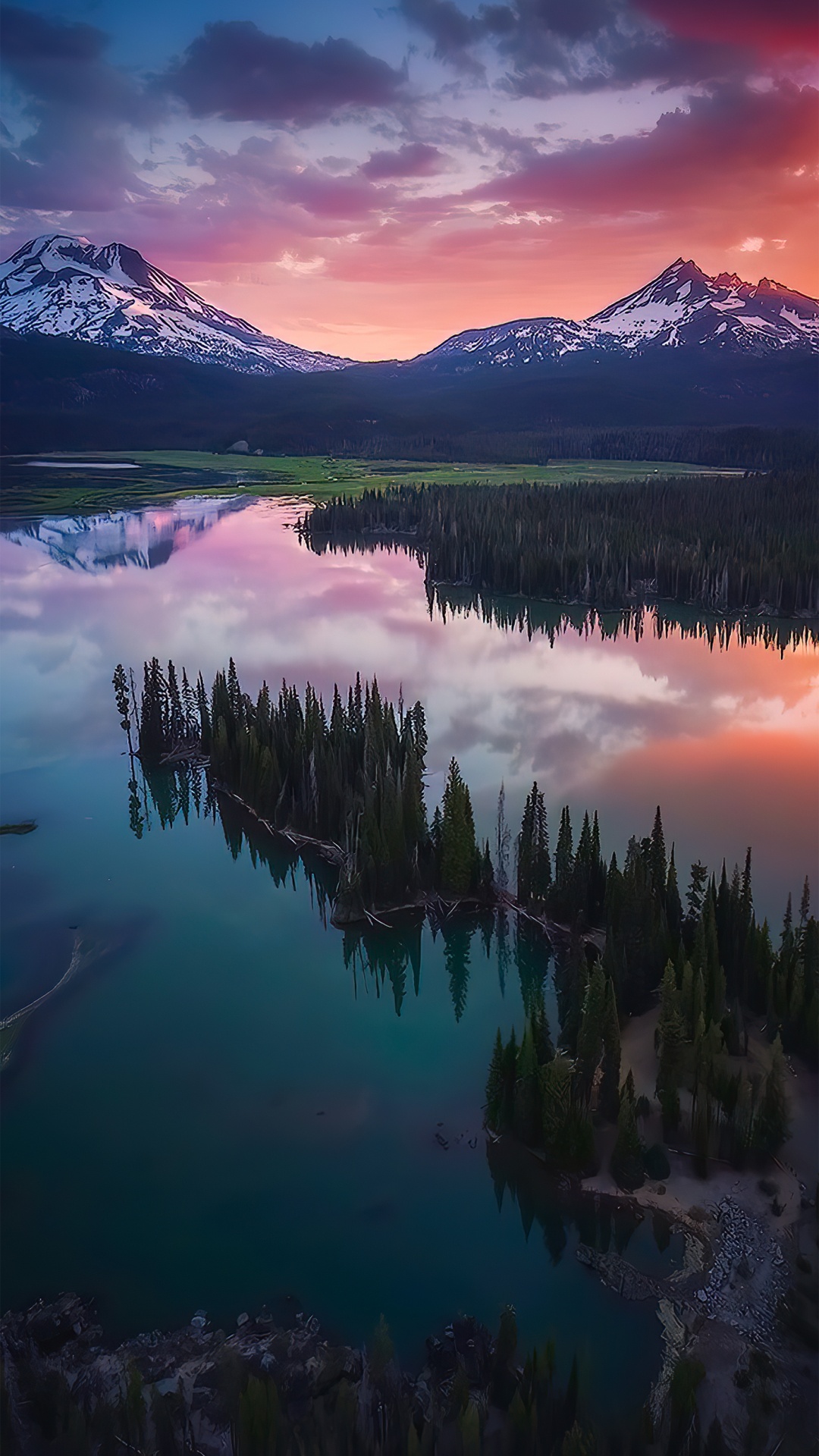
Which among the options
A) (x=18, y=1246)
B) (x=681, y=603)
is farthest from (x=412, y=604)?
(x=18, y=1246)

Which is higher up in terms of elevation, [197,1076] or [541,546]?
[541,546]

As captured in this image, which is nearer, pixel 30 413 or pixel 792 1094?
pixel 792 1094

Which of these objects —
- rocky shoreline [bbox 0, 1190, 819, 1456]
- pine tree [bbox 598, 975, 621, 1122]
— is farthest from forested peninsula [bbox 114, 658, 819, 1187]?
rocky shoreline [bbox 0, 1190, 819, 1456]

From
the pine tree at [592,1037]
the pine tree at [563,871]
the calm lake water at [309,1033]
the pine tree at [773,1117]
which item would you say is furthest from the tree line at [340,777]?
the pine tree at [773,1117]

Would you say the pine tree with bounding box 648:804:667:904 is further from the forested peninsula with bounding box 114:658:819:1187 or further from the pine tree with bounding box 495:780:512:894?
the pine tree with bounding box 495:780:512:894

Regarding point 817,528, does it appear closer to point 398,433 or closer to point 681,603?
point 681,603

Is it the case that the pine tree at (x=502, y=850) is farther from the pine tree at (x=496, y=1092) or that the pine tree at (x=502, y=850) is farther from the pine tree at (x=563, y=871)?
the pine tree at (x=496, y=1092)
